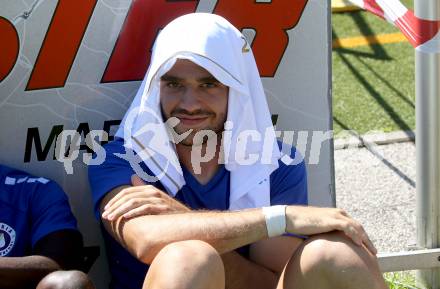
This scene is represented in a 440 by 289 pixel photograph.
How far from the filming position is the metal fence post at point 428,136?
12.4ft

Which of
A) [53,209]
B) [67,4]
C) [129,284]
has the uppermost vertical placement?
[67,4]

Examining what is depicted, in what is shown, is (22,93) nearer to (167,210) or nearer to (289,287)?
(167,210)

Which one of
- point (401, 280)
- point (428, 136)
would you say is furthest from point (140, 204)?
point (401, 280)

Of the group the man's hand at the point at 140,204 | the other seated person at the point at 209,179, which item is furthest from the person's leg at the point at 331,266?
the man's hand at the point at 140,204

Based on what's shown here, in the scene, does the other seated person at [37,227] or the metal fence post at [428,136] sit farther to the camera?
the metal fence post at [428,136]

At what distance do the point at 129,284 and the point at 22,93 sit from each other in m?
0.87

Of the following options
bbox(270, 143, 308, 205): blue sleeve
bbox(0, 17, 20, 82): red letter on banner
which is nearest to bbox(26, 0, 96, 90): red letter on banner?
bbox(0, 17, 20, 82): red letter on banner

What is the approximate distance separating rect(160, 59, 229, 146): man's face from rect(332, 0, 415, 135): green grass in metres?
2.68

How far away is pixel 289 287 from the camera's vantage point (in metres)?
2.97

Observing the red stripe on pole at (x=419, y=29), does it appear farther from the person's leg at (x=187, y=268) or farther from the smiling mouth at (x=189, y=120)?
the person's leg at (x=187, y=268)

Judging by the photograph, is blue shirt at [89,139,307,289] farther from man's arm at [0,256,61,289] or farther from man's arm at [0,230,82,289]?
man's arm at [0,256,61,289]

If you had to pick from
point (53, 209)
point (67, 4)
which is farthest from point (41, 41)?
point (53, 209)

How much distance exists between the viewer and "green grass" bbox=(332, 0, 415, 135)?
609 centimetres

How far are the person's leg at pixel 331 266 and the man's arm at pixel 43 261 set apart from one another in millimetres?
804
